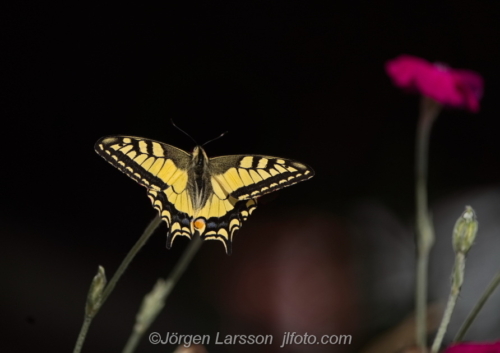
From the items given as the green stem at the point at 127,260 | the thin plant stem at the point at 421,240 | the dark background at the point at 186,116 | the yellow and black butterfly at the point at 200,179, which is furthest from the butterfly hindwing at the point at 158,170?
the dark background at the point at 186,116

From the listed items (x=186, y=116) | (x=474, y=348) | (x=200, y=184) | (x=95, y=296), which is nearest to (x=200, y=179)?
(x=200, y=184)

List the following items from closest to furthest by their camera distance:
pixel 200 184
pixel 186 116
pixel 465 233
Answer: pixel 465 233 < pixel 200 184 < pixel 186 116

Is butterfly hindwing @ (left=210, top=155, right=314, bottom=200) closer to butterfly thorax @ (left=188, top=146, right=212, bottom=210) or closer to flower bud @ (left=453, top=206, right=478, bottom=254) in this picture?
butterfly thorax @ (left=188, top=146, right=212, bottom=210)

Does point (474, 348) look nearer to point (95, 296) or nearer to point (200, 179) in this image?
point (95, 296)

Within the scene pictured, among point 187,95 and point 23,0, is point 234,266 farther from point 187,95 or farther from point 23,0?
point 23,0

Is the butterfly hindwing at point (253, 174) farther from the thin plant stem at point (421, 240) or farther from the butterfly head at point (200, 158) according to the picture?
the thin plant stem at point (421, 240)

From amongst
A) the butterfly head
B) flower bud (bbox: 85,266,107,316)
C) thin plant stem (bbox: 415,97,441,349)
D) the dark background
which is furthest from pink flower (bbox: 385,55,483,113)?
the dark background
